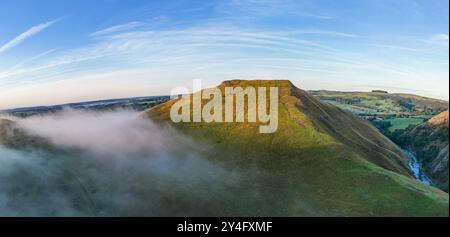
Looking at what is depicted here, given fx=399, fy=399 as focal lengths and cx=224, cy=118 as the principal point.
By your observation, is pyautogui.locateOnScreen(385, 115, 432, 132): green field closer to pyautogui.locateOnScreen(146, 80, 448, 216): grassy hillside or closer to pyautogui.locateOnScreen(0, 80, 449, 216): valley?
pyautogui.locateOnScreen(146, 80, 448, 216): grassy hillside

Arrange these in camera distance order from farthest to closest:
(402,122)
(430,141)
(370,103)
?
1. (370,103)
2. (402,122)
3. (430,141)

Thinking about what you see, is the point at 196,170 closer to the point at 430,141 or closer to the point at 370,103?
the point at 430,141

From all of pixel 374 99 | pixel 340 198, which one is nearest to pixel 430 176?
pixel 340 198

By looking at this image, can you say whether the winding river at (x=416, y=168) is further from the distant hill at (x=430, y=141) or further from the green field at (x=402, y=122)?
the green field at (x=402, y=122)

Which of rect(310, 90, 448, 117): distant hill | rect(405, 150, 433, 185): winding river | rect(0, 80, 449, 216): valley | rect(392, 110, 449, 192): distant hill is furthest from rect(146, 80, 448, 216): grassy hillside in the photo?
rect(310, 90, 448, 117): distant hill

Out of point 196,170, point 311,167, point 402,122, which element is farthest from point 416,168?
point 402,122

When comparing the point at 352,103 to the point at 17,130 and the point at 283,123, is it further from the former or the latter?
the point at 17,130
